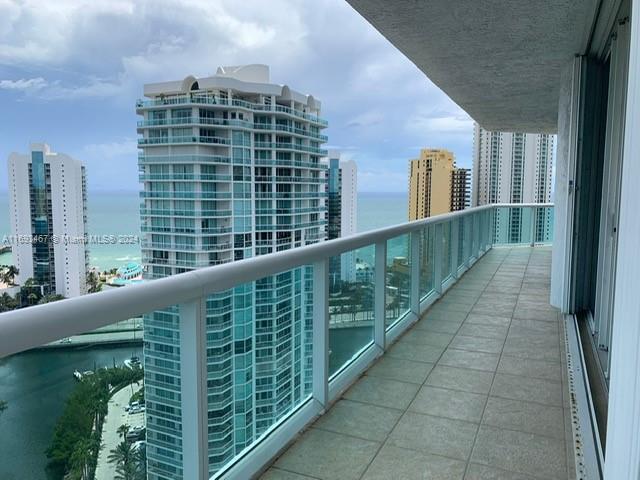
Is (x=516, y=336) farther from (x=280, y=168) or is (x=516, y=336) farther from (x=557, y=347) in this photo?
(x=280, y=168)

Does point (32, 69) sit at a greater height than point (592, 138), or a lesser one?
greater

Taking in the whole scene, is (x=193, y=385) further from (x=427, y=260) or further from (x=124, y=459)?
(x=427, y=260)

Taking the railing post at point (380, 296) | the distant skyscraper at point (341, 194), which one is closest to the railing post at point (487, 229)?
the distant skyscraper at point (341, 194)

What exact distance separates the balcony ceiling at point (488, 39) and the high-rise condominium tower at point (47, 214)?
6.71 metres

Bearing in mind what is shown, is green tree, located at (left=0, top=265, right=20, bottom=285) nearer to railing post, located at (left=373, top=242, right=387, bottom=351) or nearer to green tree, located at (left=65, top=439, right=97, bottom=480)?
railing post, located at (left=373, top=242, right=387, bottom=351)

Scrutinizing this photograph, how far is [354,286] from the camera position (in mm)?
3533

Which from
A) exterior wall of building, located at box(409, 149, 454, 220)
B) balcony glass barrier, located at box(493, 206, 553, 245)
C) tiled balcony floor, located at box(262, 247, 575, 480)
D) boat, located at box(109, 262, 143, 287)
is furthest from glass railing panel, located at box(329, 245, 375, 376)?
balcony glass barrier, located at box(493, 206, 553, 245)

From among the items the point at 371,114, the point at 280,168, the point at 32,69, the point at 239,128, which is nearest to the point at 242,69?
the point at 239,128

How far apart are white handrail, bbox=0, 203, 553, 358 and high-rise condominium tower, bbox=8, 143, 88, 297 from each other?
23.7ft

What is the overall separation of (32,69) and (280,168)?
22761 mm

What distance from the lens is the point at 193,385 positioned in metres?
1.85

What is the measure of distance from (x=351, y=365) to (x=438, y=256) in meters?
3.03

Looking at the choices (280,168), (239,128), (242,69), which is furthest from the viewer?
(242,69)

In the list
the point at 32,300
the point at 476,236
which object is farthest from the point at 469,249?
the point at 32,300
